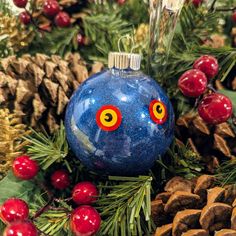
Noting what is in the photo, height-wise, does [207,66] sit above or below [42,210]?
above

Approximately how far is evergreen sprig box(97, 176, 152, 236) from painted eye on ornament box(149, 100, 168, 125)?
0.07m

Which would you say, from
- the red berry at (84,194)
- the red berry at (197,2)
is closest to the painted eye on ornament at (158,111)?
the red berry at (84,194)

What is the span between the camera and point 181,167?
466 mm

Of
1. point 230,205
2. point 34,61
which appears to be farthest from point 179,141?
point 34,61

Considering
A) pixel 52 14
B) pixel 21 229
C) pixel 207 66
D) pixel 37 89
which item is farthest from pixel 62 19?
pixel 21 229

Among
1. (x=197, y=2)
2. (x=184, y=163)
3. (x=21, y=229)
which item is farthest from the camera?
(x=197, y=2)

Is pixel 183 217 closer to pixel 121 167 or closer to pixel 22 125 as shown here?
pixel 121 167

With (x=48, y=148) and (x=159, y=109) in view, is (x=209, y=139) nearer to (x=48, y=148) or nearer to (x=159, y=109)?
(x=159, y=109)

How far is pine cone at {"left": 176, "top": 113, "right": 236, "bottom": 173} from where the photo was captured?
481 millimetres

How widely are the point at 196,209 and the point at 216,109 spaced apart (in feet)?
0.37

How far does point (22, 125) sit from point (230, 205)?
273mm

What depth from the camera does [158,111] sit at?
43 centimetres

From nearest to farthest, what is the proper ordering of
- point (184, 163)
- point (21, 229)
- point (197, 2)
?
point (21, 229), point (184, 163), point (197, 2)

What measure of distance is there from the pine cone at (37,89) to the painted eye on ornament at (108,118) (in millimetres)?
119
